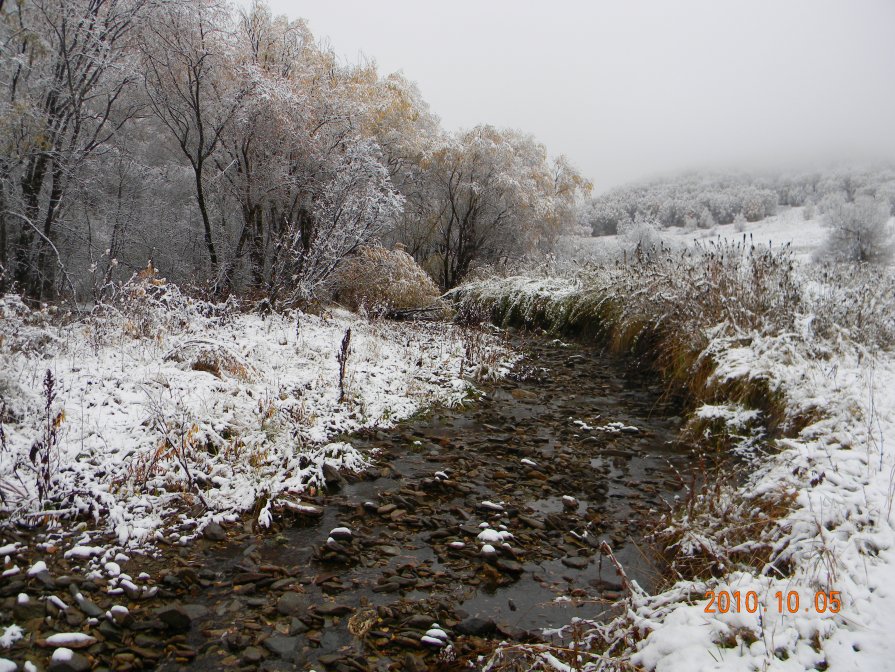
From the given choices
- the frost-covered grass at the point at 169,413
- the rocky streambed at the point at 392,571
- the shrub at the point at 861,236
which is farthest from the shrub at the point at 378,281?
the shrub at the point at 861,236

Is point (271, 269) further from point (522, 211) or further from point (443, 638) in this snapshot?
point (522, 211)

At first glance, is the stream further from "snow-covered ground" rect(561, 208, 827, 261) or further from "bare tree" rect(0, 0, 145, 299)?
"snow-covered ground" rect(561, 208, 827, 261)

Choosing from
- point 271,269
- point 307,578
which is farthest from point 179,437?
point 271,269

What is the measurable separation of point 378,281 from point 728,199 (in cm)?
4573

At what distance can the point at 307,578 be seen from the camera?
116 inches

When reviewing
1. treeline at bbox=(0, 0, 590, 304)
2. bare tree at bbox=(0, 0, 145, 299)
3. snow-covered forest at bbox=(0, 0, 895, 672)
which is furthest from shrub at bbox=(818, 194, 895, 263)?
bare tree at bbox=(0, 0, 145, 299)

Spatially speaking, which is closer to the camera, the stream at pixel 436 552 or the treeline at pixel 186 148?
the stream at pixel 436 552

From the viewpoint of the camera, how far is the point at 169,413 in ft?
13.5

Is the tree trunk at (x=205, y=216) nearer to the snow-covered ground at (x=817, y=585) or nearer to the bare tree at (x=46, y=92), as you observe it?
the bare tree at (x=46, y=92)

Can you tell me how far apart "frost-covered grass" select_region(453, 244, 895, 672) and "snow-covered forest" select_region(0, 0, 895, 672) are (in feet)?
0.07

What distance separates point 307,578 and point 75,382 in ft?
9.40
